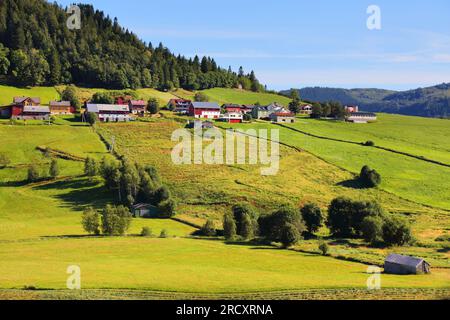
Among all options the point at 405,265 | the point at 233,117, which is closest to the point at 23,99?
the point at 233,117

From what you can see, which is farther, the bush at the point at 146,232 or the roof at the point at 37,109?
the roof at the point at 37,109

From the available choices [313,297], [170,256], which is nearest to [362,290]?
[313,297]

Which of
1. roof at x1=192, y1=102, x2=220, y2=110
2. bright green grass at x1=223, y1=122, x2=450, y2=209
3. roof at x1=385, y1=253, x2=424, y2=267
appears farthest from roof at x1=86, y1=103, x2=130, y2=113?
roof at x1=385, y1=253, x2=424, y2=267

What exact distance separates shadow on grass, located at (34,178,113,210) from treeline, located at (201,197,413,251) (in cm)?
2192

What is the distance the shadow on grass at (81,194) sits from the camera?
80375mm

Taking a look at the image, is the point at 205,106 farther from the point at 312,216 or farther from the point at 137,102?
the point at 312,216

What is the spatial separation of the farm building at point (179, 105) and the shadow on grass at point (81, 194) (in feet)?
237

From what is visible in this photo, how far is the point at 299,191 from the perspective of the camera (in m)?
88.6

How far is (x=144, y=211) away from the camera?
7962 cm

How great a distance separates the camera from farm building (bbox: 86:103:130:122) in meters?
137

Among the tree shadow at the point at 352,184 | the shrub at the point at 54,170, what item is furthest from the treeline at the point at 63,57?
the tree shadow at the point at 352,184

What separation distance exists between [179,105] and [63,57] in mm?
45068

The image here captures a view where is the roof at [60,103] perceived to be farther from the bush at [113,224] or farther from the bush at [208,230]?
the bush at [208,230]

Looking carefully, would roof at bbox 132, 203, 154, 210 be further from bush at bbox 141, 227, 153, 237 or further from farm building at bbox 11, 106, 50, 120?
farm building at bbox 11, 106, 50, 120
